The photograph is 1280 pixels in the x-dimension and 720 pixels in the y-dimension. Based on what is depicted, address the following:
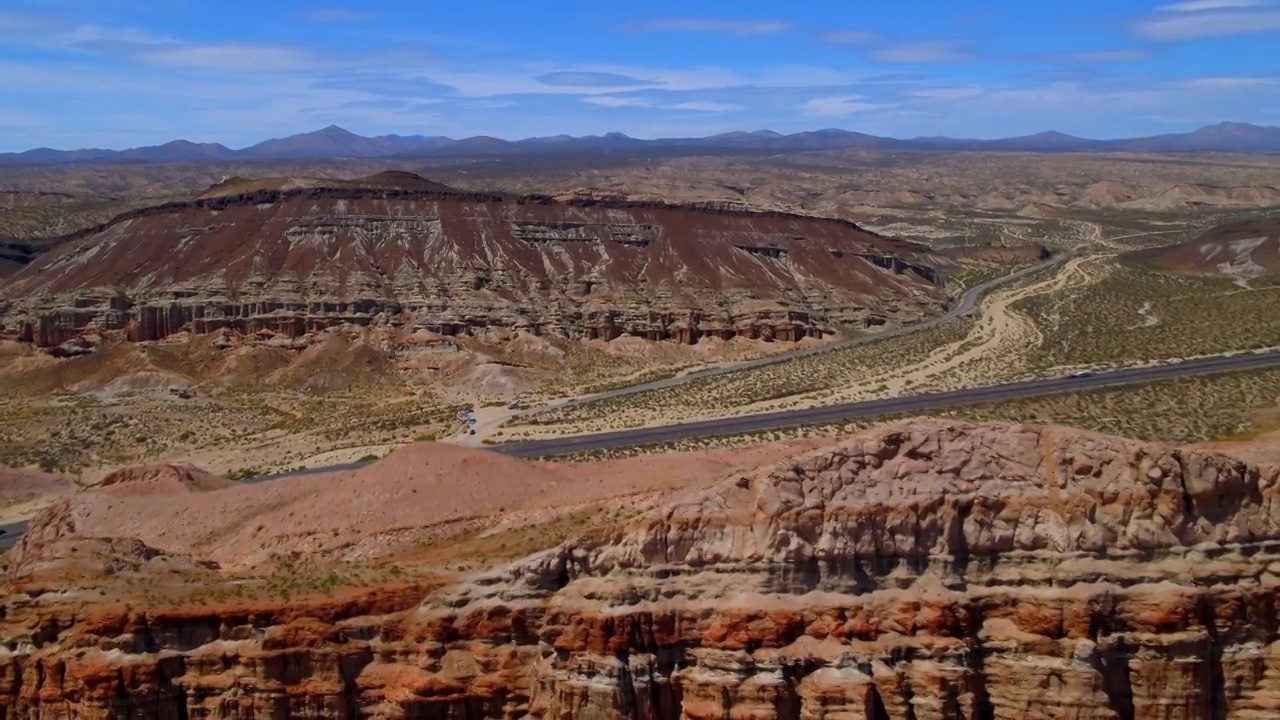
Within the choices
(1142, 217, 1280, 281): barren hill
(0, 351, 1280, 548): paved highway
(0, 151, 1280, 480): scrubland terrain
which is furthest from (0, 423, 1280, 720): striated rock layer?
(1142, 217, 1280, 281): barren hill

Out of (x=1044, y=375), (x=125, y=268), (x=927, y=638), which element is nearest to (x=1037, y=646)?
(x=927, y=638)

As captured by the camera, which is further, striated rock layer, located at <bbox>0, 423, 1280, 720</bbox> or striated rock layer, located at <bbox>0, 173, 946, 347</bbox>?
striated rock layer, located at <bbox>0, 173, 946, 347</bbox>

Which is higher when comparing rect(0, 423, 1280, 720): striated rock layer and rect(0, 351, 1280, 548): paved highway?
rect(0, 423, 1280, 720): striated rock layer

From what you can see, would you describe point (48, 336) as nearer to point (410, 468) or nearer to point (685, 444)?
point (685, 444)

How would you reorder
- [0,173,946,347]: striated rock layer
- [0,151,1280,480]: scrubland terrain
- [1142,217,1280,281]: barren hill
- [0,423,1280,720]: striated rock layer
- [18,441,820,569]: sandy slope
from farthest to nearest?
[1142,217,1280,281]: barren hill
[0,173,946,347]: striated rock layer
[0,151,1280,480]: scrubland terrain
[18,441,820,569]: sandy slope
[0,423,1280,720]: striated rock layer

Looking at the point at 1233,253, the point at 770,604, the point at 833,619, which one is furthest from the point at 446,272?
the point at 833,619

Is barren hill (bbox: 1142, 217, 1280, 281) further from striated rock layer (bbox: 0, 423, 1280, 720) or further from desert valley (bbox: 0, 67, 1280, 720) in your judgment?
striated rock layer (bbox: 0, 423, 1280, 720)

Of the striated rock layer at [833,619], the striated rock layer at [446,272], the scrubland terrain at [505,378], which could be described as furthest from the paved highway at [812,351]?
the striated rock layer at [833,619]
